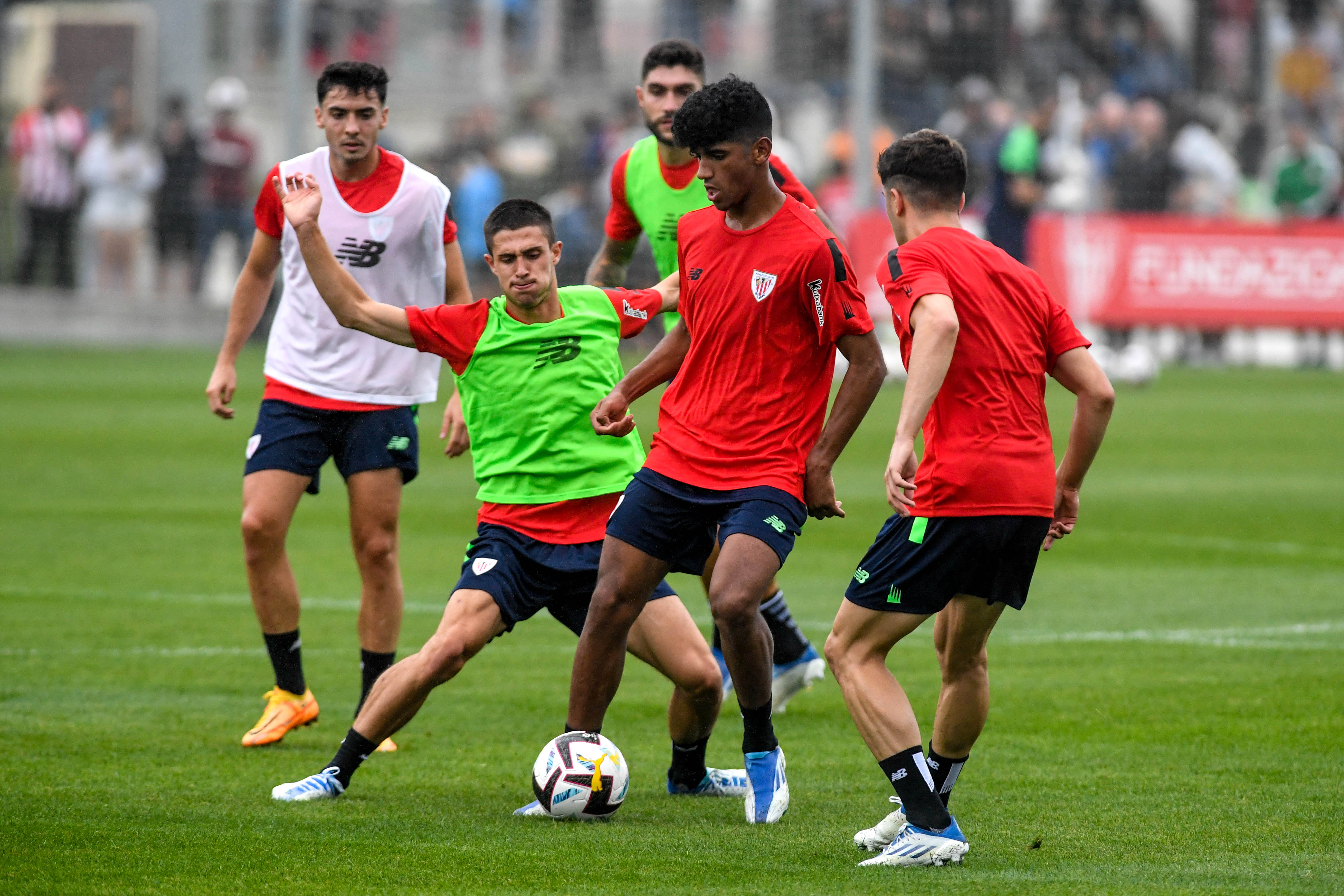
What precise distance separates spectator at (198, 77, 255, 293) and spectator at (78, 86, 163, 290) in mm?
854

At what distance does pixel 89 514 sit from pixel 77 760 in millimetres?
6905

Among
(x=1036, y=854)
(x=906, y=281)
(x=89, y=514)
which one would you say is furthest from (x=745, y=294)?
(x=89, y=514)

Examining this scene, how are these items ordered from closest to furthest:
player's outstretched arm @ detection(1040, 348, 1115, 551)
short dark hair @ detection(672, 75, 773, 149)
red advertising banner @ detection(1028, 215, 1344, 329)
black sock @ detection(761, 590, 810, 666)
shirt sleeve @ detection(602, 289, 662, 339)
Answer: player's outstretched arm @ detection(1040, 348, 1115, 551), short dark hair @ detection(672, 75, 773, 149), shirt sleeve @ detection(602, 289, 662, 339), black sock @ detection(761, 590, 810, 666), red advertising banner @ detection(1028, 215, 1344, 329)

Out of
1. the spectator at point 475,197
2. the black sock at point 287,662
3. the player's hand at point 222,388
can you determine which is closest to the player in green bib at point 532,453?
the black sock at point 287,662

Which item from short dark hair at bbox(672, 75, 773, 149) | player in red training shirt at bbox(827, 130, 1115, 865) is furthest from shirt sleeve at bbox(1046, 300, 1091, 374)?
short dark hair at bbox(672, 75, 773, 149)

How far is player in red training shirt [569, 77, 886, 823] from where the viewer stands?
571 centimetres

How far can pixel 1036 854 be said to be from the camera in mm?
5391

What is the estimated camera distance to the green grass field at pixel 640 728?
5230 mm

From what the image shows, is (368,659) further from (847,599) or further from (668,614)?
(847,599)

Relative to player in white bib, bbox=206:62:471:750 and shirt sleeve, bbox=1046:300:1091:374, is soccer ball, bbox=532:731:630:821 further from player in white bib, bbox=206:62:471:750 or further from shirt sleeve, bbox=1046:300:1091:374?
shirt sleeve, bbox=1046:300:1091:374

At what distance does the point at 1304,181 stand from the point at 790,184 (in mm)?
21388

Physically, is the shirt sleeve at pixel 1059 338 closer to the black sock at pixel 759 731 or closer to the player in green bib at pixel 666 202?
the black sock at pixel 759 731

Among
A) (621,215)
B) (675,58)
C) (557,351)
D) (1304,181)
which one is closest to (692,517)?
(557,351)

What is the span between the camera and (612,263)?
7.97m
